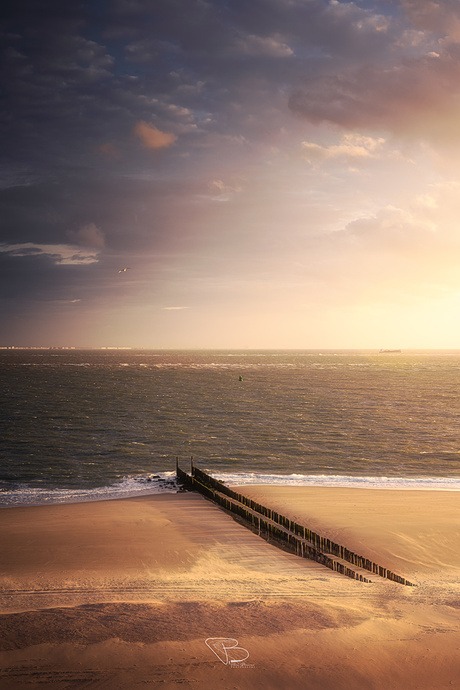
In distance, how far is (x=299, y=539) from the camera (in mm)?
16891

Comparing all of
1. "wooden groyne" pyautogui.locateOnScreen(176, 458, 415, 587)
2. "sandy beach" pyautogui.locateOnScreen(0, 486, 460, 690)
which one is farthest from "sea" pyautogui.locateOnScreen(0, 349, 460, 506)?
"sandy beach" pyautogui.locateOnScreen(0, 486, 460, 690)

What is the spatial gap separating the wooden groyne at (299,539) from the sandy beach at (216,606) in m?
0.40

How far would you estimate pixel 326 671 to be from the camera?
28.7 ft

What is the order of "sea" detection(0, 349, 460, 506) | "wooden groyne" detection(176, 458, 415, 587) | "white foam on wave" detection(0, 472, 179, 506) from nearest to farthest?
"wooden groyne" detection(176, 458, 415, 587)
"white foam on wave" detection(0, 472, 179, 506)
"sea" detection(0, 349, 460, 506)

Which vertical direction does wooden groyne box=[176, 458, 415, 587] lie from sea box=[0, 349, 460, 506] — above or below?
above

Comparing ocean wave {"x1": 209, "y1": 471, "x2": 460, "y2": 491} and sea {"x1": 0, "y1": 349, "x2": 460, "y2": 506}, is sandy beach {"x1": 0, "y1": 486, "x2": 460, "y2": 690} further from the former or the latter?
sea {"x1": 0, "y1": 349, "x2": 460, "y2": 506}

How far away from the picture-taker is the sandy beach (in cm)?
859

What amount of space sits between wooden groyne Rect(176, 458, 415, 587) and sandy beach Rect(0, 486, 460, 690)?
15.6 inches

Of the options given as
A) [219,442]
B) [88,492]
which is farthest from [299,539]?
[219,442]

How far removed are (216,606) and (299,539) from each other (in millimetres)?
6669

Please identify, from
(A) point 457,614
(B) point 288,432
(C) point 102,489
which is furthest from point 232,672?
(B) point 288,432

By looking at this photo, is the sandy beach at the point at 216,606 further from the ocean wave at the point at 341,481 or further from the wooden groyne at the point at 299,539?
the ocean wave at the point at 341,481

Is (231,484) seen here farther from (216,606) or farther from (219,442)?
(216,606)

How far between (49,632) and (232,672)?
13.8ft
